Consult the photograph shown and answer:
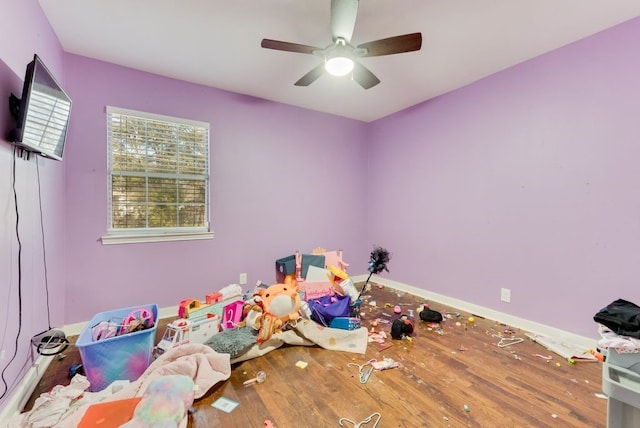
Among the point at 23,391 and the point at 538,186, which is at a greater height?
the point at 538,186

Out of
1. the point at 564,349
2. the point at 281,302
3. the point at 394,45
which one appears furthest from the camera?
the point at 281,302

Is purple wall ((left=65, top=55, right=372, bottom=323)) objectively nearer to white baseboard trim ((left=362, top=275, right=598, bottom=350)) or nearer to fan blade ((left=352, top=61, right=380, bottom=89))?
white baseboard trim ((left=362, top=275, right=598, bottom=350))

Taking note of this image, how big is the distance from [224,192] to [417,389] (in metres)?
2.75

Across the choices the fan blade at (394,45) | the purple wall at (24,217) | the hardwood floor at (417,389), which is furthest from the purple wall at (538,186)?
the purple wall at (24,217)

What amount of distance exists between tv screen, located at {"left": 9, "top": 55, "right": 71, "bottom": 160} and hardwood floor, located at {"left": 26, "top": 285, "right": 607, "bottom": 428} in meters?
1.56

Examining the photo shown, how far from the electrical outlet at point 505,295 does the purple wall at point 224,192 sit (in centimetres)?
204

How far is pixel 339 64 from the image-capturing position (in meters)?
2.12

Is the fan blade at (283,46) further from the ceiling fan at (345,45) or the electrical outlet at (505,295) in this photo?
the electrical outlet at (505,295)

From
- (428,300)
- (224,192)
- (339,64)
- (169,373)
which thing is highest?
(339,64)

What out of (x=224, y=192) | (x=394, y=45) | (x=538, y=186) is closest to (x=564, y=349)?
(x=538, y=186)

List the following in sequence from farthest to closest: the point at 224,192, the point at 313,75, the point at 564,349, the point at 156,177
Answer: the point at 224,192 < the point at 156,177 < the point at 313,75 < the point at 564,349

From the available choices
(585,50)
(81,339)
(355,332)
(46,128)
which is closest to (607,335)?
(355,332)

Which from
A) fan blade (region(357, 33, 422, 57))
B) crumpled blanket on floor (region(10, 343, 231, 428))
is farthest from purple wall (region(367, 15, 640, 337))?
crumpled blanket on floor (region(10, 343, 231, 428))

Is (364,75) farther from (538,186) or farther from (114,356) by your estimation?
(114,356)
